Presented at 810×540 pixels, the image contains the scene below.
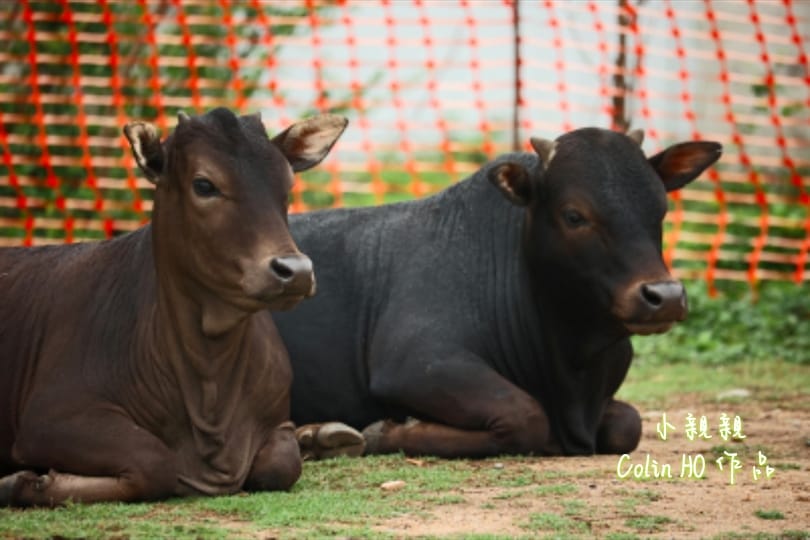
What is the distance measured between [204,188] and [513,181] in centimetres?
192

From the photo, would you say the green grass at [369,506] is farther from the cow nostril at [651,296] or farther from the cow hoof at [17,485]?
the cow nostril at [651,296]

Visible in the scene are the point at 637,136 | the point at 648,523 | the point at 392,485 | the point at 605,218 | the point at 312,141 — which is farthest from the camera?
the point at 637,136

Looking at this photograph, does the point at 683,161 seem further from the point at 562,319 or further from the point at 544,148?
the point at 562,319

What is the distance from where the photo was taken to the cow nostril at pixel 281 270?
20.1ft

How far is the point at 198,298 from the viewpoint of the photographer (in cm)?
653

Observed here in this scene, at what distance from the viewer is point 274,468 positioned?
6617 millimetres

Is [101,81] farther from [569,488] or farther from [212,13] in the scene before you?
[569,488]

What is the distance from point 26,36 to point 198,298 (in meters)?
8.10

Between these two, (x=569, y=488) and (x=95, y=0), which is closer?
(x=569, y=488)

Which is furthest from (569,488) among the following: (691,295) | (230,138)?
(691,295)

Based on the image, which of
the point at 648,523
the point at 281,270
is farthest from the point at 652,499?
the point at 281,270

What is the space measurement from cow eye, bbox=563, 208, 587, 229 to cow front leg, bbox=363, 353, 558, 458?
2.56 ft

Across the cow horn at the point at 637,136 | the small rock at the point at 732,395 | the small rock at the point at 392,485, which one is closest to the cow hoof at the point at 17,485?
the small rock at the point at 392,485

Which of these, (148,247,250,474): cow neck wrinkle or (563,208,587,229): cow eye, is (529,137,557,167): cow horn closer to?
(563,208,587,229): cow eye
